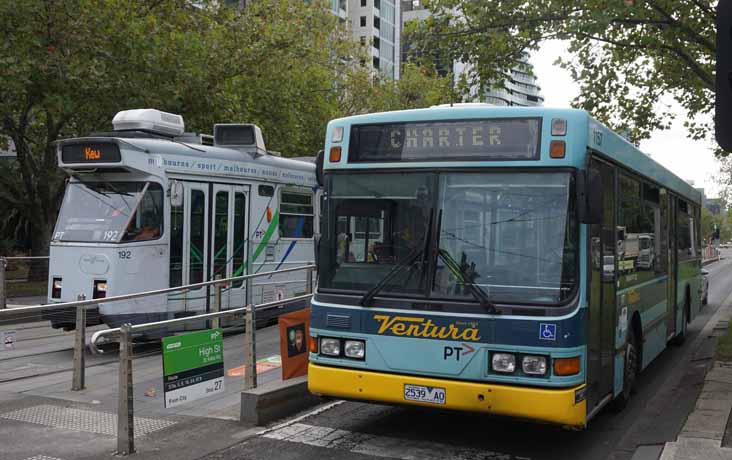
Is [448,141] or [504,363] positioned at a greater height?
[448,141]

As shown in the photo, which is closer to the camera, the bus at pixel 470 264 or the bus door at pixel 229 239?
the bus at pixel 470 264

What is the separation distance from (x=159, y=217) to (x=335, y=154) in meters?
5.91

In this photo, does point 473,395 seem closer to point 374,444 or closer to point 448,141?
point 374,444

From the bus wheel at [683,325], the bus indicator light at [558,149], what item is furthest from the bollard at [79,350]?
the bus wheel at [683,325]

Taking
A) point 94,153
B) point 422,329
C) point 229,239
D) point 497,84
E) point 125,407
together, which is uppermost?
point 497,84

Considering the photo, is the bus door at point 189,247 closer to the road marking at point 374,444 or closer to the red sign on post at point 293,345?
the red sign on post at point 293,345

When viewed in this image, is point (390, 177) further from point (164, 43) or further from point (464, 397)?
point (164, 43)

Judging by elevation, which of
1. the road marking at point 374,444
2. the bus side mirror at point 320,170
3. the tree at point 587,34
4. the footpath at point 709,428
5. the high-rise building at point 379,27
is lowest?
the road marking at point 374,444

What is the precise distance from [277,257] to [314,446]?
28.1 ft

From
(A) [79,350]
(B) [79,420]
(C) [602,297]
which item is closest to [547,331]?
(C) [602,297]

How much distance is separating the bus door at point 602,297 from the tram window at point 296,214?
8.82 meters

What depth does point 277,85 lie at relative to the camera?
25.1m

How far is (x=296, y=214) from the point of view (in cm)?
1614

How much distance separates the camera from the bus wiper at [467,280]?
6461 millimetres
